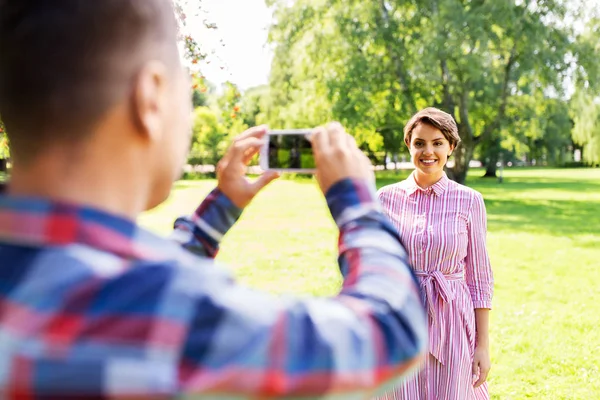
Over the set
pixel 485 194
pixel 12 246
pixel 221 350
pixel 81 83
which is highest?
pixel 81 83

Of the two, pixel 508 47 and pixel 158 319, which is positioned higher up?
pixel 508 47

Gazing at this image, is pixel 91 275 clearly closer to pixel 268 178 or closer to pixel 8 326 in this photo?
pixel 8 326

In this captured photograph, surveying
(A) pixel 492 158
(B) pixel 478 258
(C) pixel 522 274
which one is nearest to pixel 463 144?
(C) pixel 522 274

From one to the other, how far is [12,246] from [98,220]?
108mm

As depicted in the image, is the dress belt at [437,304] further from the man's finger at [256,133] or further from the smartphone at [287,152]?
the man's finger at [256,133]

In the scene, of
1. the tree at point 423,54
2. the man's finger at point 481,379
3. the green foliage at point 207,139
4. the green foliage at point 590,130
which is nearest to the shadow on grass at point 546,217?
the tree at point 423,54

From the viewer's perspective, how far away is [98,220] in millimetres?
821

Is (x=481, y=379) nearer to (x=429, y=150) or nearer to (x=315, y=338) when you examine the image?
(x=429, y=150)

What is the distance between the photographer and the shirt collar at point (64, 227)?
2.61 feet

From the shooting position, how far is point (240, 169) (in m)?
1.37

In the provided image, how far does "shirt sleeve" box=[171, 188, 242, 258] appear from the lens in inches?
53.1

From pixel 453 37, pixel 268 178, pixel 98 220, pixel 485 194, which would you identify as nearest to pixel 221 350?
pixel 98 220

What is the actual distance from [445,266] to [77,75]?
2889 millimetres

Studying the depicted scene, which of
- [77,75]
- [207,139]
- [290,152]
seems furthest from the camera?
[207,139]
